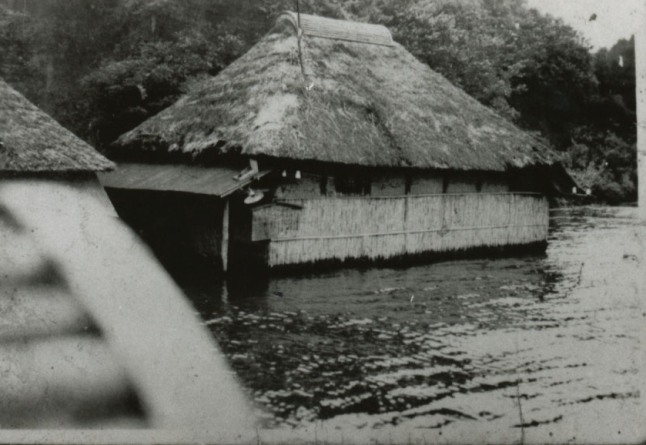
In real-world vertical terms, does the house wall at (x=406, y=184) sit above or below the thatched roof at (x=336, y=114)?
below

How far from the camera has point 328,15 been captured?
58.3ft

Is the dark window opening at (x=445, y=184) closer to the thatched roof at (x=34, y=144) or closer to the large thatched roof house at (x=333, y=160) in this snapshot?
the large thatched roof house at (x=333, y=160)

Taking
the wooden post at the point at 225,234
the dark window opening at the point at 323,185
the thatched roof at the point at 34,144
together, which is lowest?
the wooden post at the point at 225,234

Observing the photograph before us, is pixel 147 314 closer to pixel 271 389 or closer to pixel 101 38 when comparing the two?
pixel 271 389

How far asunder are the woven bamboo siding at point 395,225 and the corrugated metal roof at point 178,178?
0.77 meters

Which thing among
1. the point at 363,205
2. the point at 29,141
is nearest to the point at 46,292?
the point at 29,141

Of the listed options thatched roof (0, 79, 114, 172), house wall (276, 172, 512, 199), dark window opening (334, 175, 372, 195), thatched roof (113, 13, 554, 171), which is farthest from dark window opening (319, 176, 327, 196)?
thatched roof (0, 79, 114, 172)

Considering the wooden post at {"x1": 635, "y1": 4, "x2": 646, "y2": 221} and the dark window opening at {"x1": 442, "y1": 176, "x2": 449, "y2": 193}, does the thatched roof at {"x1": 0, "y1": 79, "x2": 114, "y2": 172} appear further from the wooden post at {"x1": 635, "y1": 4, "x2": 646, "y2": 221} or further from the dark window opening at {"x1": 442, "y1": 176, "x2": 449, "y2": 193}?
the wooden post at {"x1": 635, "y1": 4, "x2": 646, "y2": 221}

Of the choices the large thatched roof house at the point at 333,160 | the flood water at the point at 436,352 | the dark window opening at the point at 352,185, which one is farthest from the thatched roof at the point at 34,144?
the dark window opening at the point at 352,185

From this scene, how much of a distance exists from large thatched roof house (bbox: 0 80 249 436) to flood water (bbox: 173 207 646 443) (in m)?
0.51

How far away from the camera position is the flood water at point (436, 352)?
5.14 metres

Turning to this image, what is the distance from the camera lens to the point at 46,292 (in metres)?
5.75

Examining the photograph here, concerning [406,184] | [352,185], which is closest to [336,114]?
[352,185]

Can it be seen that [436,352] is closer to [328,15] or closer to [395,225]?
[395,225]
